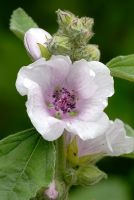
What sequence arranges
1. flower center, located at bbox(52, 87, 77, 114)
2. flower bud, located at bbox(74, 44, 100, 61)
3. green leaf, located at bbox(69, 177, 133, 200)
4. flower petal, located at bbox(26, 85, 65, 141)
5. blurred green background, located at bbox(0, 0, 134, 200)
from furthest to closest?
1. blurred green background, located at bbox(0, 0, 134, 200)
2. green leaf, located at bbox(69, 177, 133, 200)
3. flower center, located at bbox(52, 87, 77, 114)
4. flower bud, located at bbox(74, 44, 100, 61)
5. flower petal, located at bbox(26, 85, 65, 141)

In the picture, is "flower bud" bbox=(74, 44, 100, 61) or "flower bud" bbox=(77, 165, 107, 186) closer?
"flower bud" bbox=(74, 44, 100, 61)

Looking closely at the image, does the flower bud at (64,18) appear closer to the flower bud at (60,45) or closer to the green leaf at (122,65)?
the flower bud at (60,45)

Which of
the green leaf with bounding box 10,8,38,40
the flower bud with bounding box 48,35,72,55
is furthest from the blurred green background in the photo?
the flower bud with bounding box 48,35,72,55

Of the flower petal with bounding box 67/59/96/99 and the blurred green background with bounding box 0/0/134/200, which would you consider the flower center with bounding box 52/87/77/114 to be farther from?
the blurred green background with bounding box 0/0/134/200

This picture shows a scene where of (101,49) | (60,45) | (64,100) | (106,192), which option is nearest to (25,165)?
(64,100)

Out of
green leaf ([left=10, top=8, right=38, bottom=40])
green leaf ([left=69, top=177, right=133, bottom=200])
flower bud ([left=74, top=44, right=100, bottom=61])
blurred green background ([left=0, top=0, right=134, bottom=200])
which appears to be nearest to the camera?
flower bud ([left=74, top=44, right=100, bottom=61])

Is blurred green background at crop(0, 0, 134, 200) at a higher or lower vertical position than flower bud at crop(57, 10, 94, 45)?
lower

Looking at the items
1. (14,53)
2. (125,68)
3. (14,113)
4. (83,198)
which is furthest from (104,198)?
(125,68)

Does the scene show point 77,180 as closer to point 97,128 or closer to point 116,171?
point 97,128
